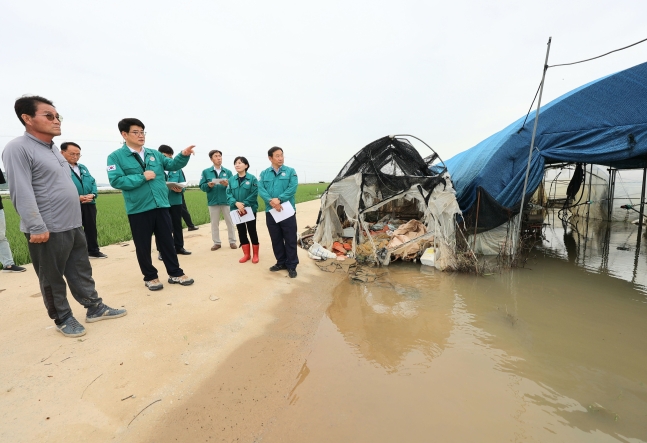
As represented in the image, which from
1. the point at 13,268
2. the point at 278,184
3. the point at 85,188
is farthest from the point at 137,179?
the point at 13,268

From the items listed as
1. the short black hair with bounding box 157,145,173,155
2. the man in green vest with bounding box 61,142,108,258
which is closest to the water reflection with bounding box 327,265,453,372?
the short black hair with bounding box 157,145,173,155

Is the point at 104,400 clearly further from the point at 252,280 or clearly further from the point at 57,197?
the point at 252,280

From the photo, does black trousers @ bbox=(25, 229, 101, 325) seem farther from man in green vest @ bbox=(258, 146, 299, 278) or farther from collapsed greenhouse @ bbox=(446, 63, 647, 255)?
collapsed greenhouse @ bbox=(446, 63, 647, 255)

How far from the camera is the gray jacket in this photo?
2174mm

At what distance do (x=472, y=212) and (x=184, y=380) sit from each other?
6.04 meters

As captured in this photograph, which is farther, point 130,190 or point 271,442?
point 130,190

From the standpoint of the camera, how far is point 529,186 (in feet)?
17.8

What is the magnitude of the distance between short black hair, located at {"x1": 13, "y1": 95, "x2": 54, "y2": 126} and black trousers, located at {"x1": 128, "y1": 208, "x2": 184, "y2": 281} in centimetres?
135

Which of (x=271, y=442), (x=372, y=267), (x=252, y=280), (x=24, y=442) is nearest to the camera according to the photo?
(x=24, y=442)

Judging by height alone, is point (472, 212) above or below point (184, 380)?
above

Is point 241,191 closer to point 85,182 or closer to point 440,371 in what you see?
point 85,182

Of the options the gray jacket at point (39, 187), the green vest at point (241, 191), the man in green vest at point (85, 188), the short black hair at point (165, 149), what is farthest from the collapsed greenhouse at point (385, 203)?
the man in green vest at point (85, 188)

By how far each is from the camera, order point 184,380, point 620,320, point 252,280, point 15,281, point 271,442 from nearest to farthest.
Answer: point 271,442
point 184,380
point 620,320
point 15,281
point 252,280

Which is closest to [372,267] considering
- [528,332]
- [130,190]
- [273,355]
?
[528,332]
